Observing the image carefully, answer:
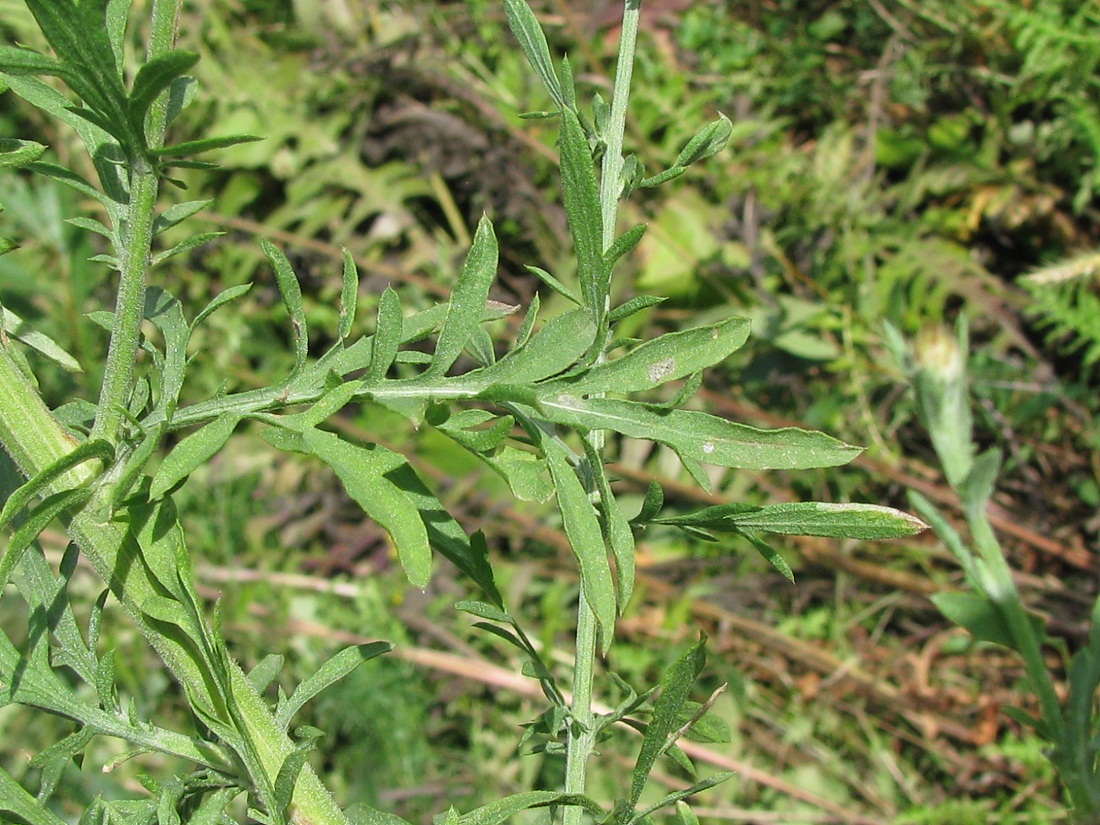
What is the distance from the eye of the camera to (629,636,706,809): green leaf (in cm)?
71

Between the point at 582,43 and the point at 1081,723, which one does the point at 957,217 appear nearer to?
the point at 582,43

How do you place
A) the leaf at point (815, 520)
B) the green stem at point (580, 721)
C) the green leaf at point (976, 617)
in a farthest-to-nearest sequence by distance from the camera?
the green leaf at point (976, 617) < the green stem at point (580, 721) < the leaf at point (815, 520)

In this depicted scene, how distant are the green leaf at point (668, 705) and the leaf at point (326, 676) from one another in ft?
0.64

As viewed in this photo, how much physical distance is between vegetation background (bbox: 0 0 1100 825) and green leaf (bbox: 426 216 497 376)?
176cm

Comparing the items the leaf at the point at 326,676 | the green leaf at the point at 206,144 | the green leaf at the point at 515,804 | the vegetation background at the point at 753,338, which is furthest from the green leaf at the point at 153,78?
the vegetation background at the point at 753,338

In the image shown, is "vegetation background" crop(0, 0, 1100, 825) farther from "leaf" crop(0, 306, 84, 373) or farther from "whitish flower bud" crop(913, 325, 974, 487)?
"leaf" crop(0, 306, 84, 373)

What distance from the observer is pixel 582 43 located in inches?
106

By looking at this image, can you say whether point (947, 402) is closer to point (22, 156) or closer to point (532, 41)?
point (532, 41)

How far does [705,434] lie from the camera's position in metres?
0.66

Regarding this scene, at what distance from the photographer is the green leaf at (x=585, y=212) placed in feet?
1.96

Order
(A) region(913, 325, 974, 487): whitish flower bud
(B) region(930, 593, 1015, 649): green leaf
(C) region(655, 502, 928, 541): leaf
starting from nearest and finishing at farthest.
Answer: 1. (C) region(655, 502, 928, 541): leaf
2. (B) region(930, 593, 1015, 649): green leaf
3. (A) region(913, 325, 974, 487): whitish flower bud

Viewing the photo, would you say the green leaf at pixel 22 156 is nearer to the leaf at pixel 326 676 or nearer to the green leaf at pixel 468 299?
the green leaf at pixel 468 299

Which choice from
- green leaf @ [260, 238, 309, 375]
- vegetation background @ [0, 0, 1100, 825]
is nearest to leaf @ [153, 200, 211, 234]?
green leaf @ [260, 238, 309, 375]

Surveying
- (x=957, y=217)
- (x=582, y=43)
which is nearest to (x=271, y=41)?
(x=582, y=43)
